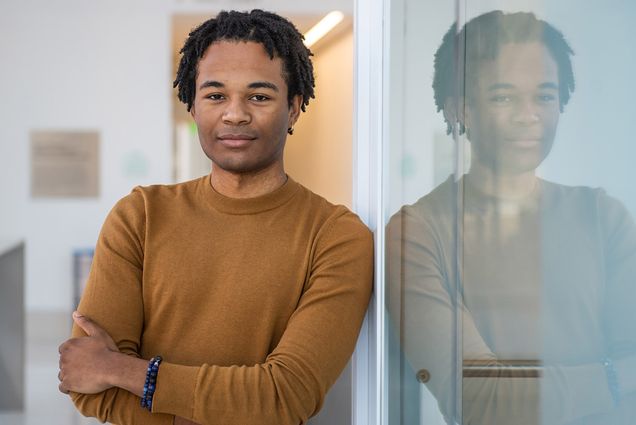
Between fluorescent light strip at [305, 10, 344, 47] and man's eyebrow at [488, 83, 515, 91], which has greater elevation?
fluorescent light strip at [305, 10, 344, 47]

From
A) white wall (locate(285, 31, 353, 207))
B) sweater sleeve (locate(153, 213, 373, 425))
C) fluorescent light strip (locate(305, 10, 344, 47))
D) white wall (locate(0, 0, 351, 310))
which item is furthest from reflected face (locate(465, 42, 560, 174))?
white wall (locate(0, 0, 351, 310))

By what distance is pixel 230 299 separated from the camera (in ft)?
4.08

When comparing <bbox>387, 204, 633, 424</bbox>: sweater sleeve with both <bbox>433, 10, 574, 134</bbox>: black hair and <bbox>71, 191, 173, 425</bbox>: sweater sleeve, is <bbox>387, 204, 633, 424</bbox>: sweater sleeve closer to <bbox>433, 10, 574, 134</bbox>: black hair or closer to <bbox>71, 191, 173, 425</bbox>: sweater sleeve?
<bbox>433, 10, 574, 134</bbox>: black hair

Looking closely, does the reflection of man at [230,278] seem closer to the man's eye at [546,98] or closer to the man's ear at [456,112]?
the man's ear at [456,112]

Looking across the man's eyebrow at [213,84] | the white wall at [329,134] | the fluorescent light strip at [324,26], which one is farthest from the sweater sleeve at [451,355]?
the fluorescent light strip at [324,26]

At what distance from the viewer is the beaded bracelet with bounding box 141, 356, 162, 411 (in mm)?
1143

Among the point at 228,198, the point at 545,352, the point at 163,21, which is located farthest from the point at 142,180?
the point at 545,352

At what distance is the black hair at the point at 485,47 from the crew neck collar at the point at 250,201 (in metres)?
0.34

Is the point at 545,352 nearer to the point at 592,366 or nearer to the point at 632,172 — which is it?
the point at 592,366

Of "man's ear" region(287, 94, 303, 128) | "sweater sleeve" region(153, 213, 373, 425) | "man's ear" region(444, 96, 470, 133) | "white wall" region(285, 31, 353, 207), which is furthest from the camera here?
"white wall" region(285, 31, 353, 207)

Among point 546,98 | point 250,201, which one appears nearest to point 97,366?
point 250,201

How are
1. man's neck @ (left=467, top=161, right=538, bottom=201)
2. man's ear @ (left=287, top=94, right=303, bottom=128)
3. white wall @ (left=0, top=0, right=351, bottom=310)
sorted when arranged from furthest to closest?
1. white wall @ (left=0, top=0, right=351, bottom=310)
2. man's ear @ (left=287, top=94, right=303, bottom=128)
3. man's neck @ (left=467, top=161, right=538, bottom=201)

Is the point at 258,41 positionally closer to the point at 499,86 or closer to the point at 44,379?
the point at 499,86

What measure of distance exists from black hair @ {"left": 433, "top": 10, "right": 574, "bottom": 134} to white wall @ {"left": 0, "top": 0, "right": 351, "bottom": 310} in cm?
294
